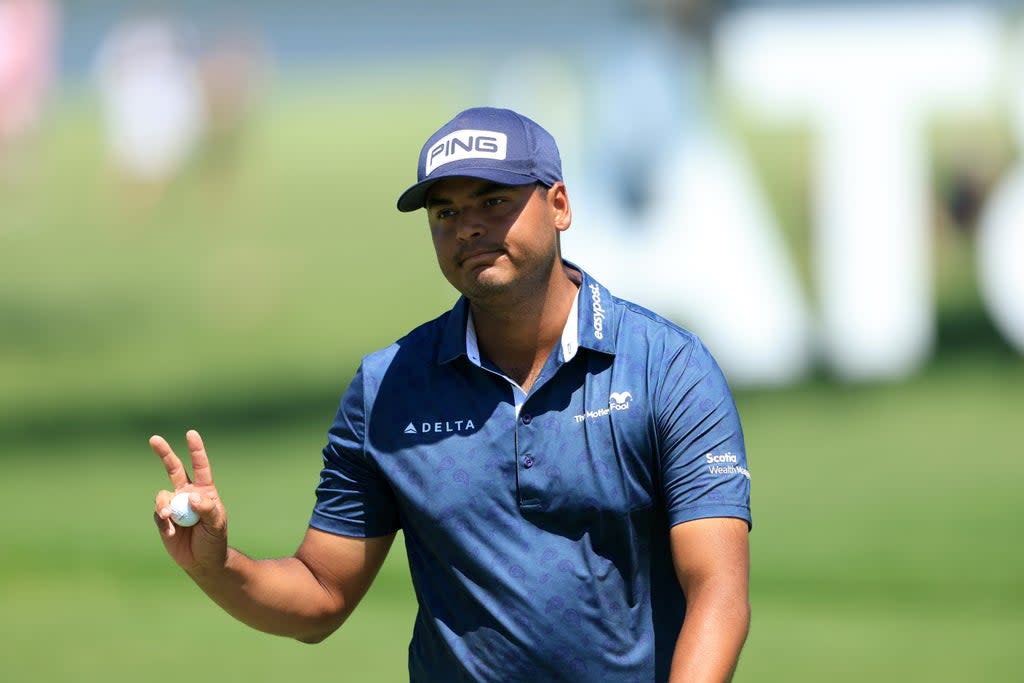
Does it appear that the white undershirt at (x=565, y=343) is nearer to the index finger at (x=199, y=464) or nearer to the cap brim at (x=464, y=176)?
the cap brim at (x=464, y=176)

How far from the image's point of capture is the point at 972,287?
8656 mm

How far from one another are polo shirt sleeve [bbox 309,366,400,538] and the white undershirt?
0.76ft

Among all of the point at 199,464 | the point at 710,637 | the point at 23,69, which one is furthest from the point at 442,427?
the point at 23,69

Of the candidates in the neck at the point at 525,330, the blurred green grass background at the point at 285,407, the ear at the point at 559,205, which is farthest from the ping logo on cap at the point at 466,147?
the blurred green grass background at the point at 285,407

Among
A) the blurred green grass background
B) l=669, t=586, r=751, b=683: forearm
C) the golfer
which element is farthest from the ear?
the blurred green grass background

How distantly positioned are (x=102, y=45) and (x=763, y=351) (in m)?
4.53

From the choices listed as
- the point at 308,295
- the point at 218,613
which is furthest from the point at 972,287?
the point at 218,613

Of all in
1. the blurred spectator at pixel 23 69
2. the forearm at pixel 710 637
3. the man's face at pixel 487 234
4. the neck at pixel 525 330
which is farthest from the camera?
the blurred spectator at pixel 23 69

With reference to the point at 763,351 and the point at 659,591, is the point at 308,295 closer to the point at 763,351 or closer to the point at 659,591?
the point at 763,351

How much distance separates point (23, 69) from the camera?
31.8 feet

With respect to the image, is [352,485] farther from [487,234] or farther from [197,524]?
[487,234]

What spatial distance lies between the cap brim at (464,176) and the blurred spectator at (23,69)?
7.35 m

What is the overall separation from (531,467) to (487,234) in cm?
45

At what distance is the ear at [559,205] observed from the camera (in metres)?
3.01
